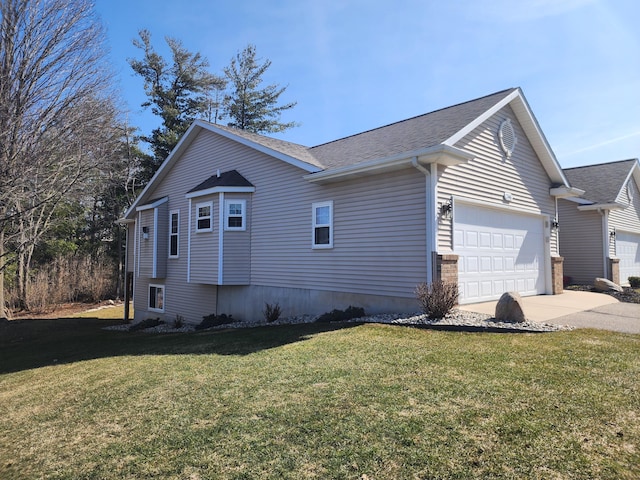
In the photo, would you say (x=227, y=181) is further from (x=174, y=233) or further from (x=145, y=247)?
(x=145, y=247)

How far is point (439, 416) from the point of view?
12.3 feet

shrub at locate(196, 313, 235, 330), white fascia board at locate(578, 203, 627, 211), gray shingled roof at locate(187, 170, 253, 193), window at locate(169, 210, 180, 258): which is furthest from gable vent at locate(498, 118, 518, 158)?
window at locate(169, 210, 180, 258)

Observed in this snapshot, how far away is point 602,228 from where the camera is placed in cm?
1688

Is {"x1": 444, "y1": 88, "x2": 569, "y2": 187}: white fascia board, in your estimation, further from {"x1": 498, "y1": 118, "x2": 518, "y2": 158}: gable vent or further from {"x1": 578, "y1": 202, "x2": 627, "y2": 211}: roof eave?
{"x1": 578, "y1": 202, "x2": 627, "y2": 211}: roof eave

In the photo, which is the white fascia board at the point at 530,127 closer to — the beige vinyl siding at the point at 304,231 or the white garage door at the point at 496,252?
the white garage door at the point at 496,252

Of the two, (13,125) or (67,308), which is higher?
(13,125)

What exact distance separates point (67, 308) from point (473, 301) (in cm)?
2344

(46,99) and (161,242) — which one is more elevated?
(46,99)

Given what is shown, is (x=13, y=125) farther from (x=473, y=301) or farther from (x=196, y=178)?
(x=473, y=301)

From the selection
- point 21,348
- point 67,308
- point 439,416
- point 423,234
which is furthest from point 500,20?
point 67,308

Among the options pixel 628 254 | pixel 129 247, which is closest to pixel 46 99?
pixel 129 247

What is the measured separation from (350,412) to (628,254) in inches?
817

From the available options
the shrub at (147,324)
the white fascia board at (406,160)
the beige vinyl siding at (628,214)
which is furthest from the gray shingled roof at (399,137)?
the beige vinyl siding at (628,214)

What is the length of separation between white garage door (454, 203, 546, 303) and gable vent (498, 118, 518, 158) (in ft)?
5.98
